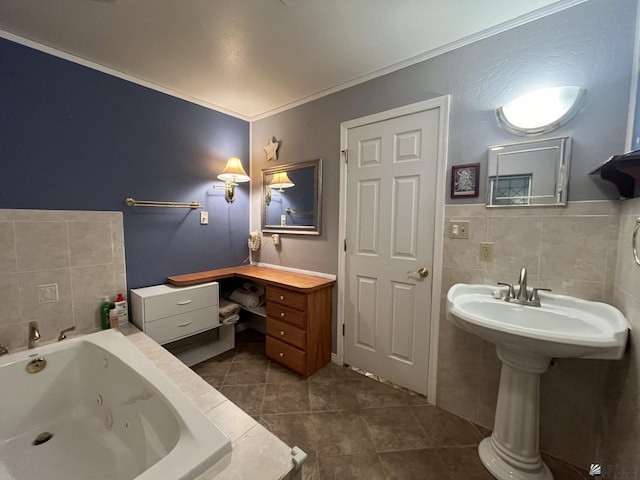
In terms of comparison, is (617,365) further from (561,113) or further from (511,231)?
(561,113)

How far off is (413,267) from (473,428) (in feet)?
3.39

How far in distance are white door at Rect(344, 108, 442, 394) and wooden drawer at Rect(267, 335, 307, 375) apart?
0.41 metres

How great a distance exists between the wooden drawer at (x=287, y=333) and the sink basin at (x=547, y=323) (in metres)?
1.16

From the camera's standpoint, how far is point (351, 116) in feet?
6.66

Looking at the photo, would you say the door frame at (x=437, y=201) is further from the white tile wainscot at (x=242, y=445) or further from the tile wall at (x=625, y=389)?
the white tile wainscot at (x=242, y=445)

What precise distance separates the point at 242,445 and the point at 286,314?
3.75 feet

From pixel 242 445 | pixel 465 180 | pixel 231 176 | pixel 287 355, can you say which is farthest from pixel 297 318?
pixel 465 180

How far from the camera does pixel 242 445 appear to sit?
93cm

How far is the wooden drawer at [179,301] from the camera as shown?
1.90 m

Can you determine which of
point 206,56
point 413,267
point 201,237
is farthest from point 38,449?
point 206,56

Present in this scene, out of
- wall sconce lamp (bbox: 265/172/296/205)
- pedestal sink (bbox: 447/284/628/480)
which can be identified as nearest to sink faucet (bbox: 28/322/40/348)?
wall sconce lamp (bbox: 265/172/296/205)

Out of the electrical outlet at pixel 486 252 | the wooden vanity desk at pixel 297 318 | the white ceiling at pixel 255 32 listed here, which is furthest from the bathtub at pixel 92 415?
the white ceiling at pixel 255 32

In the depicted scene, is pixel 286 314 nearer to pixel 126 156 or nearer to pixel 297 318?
pixel 297 318

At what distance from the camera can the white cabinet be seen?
6.23 ft
